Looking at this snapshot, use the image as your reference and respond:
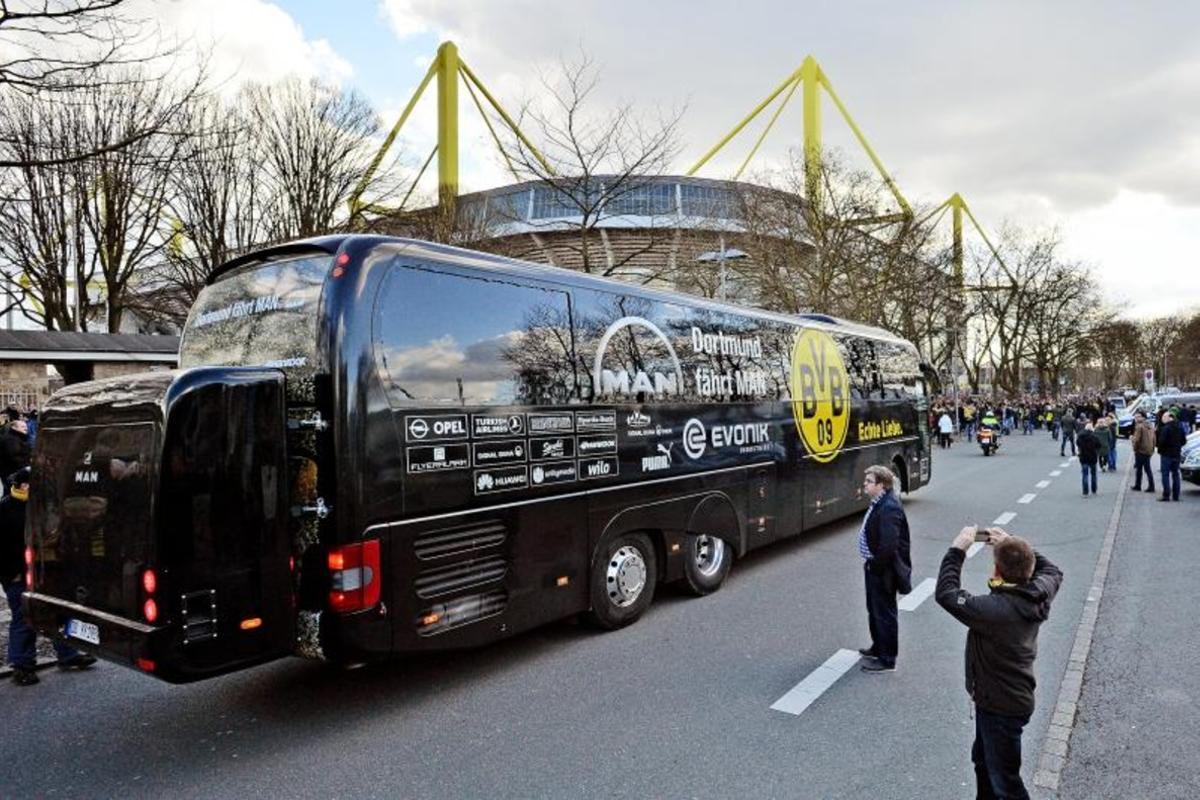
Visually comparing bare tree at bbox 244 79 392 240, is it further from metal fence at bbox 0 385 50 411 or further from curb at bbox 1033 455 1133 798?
curb at bbox 1033 455 1133 798

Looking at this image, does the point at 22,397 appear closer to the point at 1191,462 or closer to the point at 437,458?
the point at 437,458

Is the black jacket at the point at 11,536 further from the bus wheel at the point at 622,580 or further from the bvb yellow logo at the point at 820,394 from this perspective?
the bvb yellow logo at the point at 820,394

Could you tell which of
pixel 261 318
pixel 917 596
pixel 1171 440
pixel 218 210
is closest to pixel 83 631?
pixel 261 318

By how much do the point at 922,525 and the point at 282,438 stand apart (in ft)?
34.5

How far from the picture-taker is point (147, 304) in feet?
102

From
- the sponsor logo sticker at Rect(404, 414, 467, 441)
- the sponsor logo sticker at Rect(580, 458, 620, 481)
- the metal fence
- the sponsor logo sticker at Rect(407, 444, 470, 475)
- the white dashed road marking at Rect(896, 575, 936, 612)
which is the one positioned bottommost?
the white dashed road marking at Rect(896, 575, 936, 612)

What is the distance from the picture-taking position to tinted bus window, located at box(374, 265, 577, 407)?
201 inches

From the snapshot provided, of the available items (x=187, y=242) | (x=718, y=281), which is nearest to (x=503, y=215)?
(x=718, y=281)

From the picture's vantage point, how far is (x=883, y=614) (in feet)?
19.2

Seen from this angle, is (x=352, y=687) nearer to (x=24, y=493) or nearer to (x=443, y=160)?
(x=24, y=493)

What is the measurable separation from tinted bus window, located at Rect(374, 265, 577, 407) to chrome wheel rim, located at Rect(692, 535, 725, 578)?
105 inches

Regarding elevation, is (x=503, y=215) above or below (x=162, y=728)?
above

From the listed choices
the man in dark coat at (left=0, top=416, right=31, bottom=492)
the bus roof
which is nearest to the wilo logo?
the bus roof

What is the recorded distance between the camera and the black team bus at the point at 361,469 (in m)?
4.44
